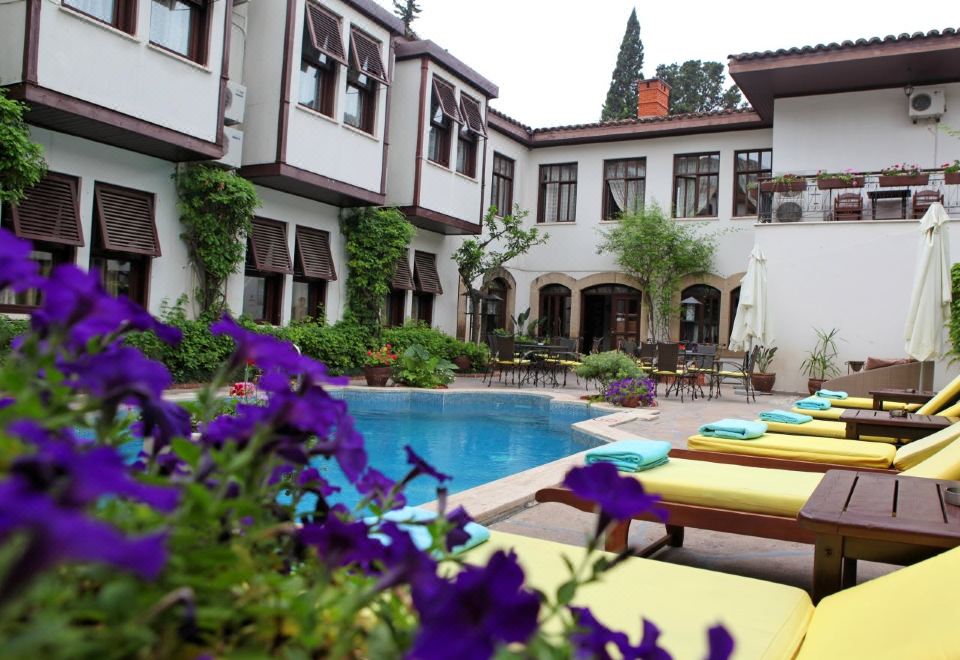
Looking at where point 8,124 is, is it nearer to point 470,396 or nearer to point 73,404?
point 470,396

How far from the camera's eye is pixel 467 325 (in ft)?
59.3

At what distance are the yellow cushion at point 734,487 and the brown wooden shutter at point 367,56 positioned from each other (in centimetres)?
1140

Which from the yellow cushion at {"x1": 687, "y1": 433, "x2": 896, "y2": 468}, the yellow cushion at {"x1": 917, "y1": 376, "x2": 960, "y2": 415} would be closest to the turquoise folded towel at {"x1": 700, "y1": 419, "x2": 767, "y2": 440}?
the yellow cushion at {"x1": 687, "y1": 433, "x2": 896, "y2": 468}

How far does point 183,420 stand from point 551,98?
53768 mm

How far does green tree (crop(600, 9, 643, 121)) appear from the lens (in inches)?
1339

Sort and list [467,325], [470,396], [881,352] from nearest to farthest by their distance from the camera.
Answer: [470,396] < [881,352] < [467,325]

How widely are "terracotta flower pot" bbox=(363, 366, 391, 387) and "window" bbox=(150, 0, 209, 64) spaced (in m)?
5.24

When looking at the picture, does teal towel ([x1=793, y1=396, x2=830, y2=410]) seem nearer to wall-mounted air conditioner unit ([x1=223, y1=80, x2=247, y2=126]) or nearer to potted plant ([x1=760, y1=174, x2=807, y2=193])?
potted plant ([x1=760, y1=174, x2=807, y2=193])

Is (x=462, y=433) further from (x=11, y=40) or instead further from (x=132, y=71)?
(x=11, y=40)

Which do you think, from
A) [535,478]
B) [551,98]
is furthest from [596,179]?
[551,98]

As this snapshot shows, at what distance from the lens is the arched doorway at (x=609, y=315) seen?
18953 mm

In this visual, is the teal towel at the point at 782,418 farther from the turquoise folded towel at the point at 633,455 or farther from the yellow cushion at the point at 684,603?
the yellow cushion at the point at 684,603

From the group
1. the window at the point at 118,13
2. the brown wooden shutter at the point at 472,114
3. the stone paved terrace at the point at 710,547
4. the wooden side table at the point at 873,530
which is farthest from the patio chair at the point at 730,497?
the brown wooden shutter at the point at 472,114

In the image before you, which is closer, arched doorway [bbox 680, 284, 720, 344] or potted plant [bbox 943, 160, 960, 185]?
potted plant [bbox 943, 160, 960, 185]
